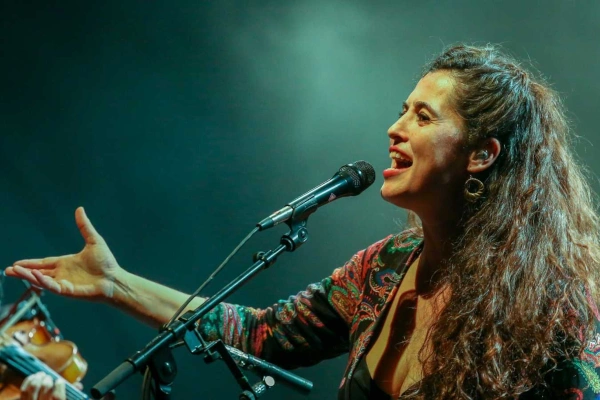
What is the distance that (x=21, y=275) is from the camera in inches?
71.5

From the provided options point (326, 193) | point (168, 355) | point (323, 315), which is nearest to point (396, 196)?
point (326, 193)

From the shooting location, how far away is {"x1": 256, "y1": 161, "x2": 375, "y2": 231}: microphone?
159 cm

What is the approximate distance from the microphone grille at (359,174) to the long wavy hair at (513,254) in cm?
29

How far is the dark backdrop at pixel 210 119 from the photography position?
8.89ft

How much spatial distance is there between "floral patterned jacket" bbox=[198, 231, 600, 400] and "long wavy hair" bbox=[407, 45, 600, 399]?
24 cm

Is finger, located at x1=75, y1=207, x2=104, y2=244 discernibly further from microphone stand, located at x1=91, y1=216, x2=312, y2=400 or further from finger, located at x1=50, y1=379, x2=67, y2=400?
microphone stand, located at x1=91, y1=216, x2=312, y2=400

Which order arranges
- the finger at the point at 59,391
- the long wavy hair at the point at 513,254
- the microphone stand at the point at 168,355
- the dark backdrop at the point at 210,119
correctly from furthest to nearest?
the dark backdrop at the point at 210,119 < the finger at the point at 59,391 < the long wavy hair at the point at 513,254 < the microphone stand at the point at 168,355

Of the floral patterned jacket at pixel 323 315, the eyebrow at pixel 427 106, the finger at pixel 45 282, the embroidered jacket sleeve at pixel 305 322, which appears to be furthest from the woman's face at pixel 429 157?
the finger at pixel 45 282

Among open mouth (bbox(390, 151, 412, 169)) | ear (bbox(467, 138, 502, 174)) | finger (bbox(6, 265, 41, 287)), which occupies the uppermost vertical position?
open mouth (bbox(390, 151, 412, 169))

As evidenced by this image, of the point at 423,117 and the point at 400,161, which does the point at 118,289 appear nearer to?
the point at 400,161

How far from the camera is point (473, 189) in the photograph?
1813 mm

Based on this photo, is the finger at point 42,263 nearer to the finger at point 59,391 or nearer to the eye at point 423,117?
the finger at point 59,391

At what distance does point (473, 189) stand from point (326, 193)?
0.43 m

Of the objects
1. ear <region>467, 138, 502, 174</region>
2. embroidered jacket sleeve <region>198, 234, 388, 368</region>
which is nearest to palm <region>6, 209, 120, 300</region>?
embroidered jacket sleeve <region>198, 234, 388, 368</region>
